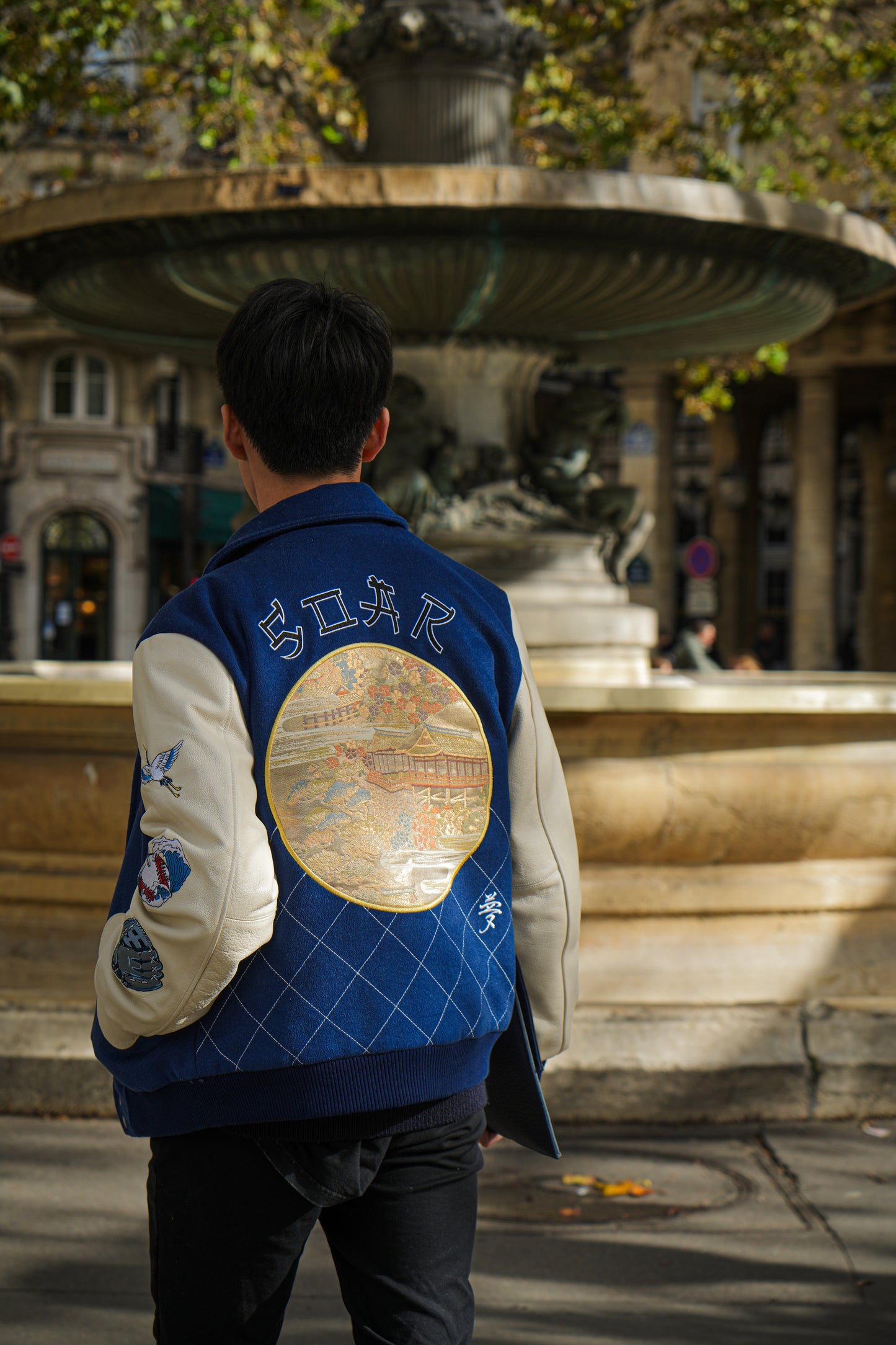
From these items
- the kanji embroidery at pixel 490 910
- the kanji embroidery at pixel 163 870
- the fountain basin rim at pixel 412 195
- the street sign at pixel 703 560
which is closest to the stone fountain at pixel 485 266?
the fountain basin rim at pixel 412 195

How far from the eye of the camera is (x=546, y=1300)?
3.03 meters

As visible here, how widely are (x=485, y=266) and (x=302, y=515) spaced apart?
353 cm

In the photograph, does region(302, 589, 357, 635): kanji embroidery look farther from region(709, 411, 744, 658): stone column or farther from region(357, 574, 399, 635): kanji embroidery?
region(709, 411, 744, 658): stone column

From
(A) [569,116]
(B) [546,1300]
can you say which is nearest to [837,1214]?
(B) [546,1300]

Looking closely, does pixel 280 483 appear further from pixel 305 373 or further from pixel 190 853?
pixel 190 853

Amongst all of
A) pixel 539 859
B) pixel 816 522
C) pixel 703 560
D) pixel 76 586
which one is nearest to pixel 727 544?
pixel 816 522

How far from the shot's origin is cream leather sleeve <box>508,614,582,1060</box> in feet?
6.28

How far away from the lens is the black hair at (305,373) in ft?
5.74

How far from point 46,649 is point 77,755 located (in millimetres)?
32620

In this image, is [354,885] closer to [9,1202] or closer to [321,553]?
[321,553]

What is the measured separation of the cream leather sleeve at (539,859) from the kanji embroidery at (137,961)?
1.62 feet

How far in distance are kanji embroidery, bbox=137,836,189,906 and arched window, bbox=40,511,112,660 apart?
34.9 m

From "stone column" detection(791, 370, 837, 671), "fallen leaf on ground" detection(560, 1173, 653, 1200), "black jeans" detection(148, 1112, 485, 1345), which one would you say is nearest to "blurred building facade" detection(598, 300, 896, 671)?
"stone column" detection(791, 370, 837, 671)

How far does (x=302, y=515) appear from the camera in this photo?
1808 mm
